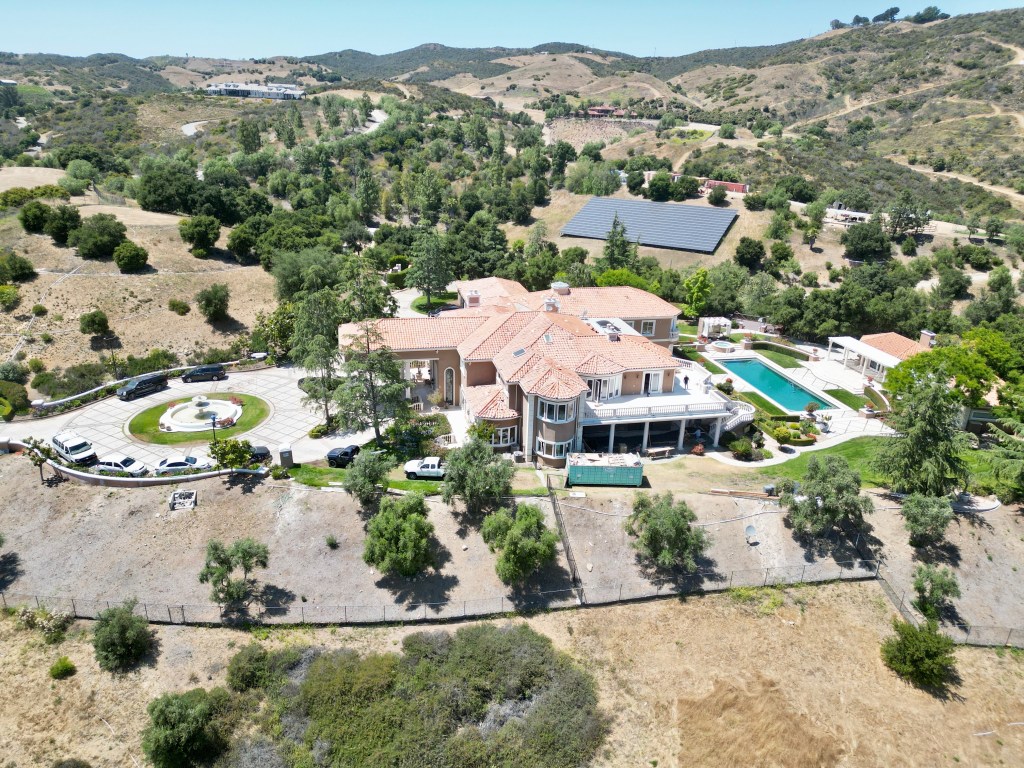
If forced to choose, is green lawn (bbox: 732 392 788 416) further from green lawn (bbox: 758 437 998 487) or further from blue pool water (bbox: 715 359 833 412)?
green lawn (bbox: 758 437 998 487)

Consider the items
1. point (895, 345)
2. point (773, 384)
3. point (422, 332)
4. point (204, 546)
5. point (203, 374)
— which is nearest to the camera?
point (204, 546)

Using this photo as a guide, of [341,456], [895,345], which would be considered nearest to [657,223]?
[895,345]

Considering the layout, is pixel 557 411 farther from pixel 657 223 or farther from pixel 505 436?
pixel 657 223

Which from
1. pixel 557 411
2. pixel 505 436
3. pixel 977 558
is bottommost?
pixel 977 558

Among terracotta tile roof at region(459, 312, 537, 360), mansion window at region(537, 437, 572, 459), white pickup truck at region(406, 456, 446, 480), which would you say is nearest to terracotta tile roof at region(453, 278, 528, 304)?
terracotta tile roof at region(459, 312, 537, 360)

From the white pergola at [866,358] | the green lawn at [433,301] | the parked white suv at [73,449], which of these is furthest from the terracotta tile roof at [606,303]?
the parked white suv at [73,449]

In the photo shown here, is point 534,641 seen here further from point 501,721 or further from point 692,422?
point 692,422

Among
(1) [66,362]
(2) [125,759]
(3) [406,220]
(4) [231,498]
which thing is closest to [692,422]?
(4) [231,498]
